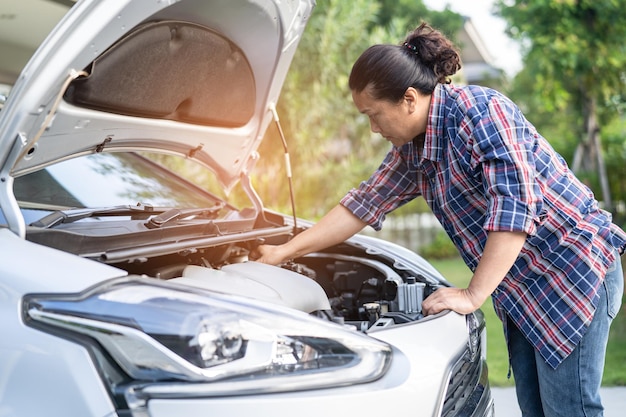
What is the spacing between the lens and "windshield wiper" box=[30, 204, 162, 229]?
2.08 metres

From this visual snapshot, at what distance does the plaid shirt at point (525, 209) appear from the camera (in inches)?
79.5

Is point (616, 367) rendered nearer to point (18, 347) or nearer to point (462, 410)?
point (462, 410)

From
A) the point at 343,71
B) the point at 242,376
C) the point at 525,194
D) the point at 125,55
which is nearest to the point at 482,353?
the point at 525,194

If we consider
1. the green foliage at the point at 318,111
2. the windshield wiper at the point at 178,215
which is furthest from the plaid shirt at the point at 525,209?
the green foliage at the point at 318,111

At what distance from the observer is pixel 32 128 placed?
1.81 m

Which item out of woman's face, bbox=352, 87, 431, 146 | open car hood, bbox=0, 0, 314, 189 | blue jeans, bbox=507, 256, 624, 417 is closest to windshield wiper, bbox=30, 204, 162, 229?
open car hood, bbox=0, 0, 314, 189

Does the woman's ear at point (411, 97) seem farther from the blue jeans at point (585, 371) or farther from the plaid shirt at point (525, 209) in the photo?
the blue jeans at point (585, 371)

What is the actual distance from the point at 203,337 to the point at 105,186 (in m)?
1.45

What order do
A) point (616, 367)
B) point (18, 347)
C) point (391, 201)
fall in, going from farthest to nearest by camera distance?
point (616, 367) < point (391, 201) < point (18, 347)

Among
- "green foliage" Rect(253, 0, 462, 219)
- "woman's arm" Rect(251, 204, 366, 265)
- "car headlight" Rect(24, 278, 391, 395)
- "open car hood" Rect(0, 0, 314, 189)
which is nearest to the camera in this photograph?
"car headlight" Rect(24, 278, 391, 395)

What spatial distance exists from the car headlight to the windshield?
857 millimetres

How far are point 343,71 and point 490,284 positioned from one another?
7704 millimetres

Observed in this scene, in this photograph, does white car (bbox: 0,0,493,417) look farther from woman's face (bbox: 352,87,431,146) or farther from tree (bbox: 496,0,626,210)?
tree (bbox: 496,0,626,210)

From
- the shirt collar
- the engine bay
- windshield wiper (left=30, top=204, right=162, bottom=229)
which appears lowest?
the engine bay
